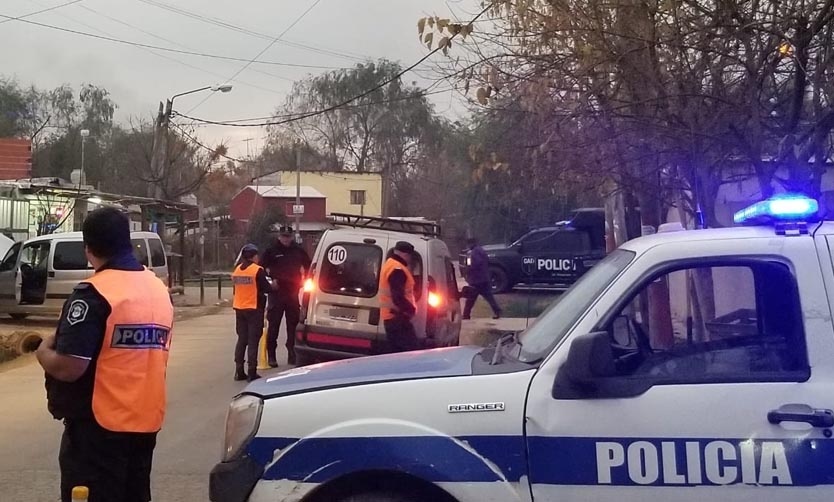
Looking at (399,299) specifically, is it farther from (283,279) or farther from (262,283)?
(283,279)

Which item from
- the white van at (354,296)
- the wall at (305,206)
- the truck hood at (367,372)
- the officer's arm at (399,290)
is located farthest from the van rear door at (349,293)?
the wall at (305,206)

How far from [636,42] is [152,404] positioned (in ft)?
20.7

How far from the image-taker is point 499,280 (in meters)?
25.9

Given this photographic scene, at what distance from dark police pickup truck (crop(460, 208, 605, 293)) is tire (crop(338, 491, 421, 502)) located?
68.2 feet

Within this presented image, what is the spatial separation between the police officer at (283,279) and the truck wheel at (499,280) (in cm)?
1359

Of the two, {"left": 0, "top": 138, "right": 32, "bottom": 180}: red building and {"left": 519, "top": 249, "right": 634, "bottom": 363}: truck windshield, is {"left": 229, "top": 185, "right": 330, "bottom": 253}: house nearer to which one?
{"left": 0, "top": 138, "right": 32, "bottom": 180}: red building

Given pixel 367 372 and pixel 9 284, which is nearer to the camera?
pixel 367 372

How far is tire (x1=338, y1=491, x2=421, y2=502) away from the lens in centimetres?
402

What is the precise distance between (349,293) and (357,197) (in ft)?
157

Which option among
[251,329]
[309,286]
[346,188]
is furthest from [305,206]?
[309,286]

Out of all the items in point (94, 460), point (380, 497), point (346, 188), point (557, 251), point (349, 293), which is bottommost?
point (380, 497)

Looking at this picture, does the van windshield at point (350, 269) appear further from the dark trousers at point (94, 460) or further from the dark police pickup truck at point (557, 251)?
the dark police pickup truck at point (557, 251)

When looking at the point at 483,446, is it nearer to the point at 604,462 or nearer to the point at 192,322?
the point at 604,462

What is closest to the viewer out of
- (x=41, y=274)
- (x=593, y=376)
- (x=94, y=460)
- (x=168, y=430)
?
(x=593, y=376)
